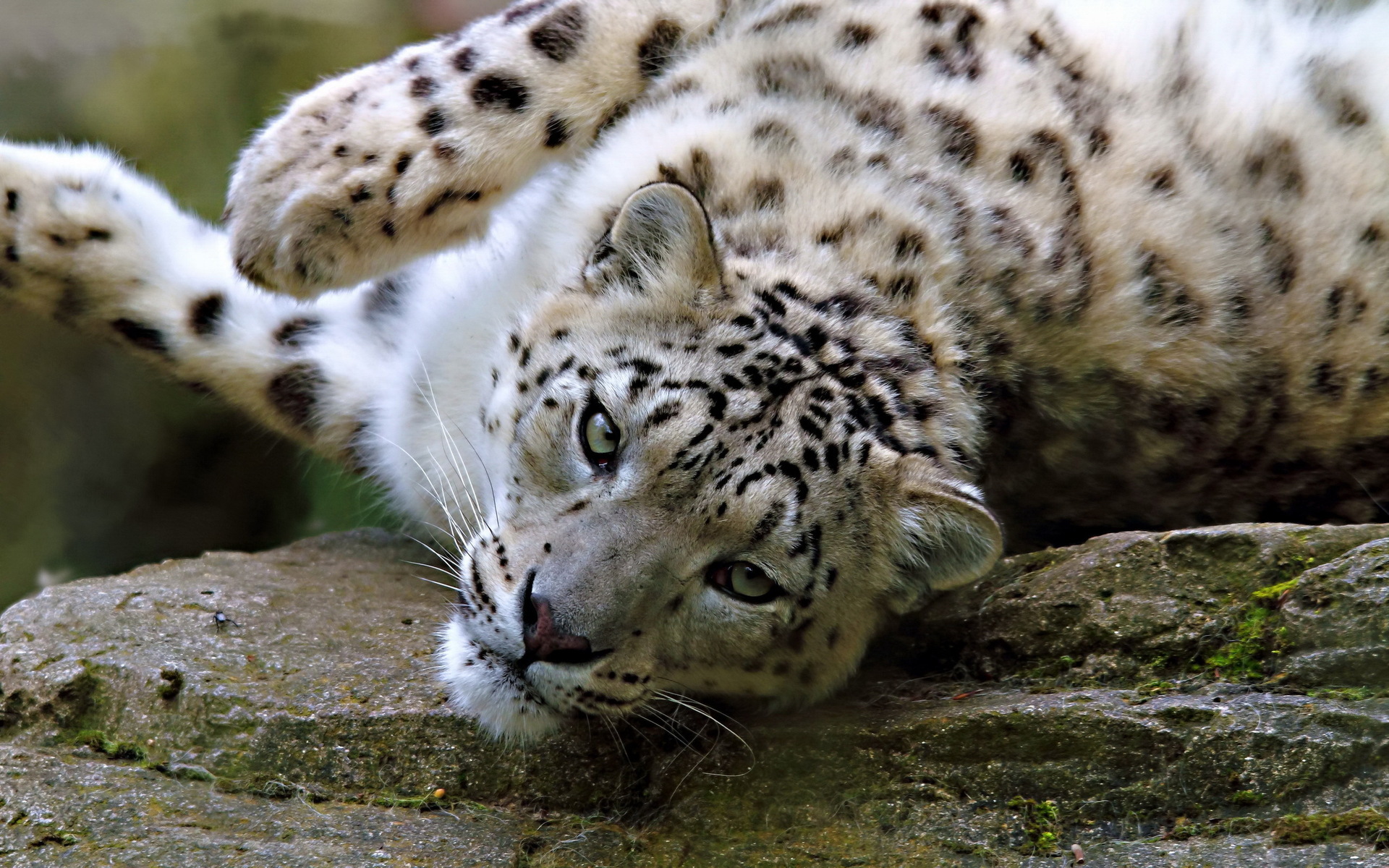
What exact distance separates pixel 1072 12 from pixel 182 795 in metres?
3.12

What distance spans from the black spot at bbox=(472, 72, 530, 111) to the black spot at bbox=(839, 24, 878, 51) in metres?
0.87

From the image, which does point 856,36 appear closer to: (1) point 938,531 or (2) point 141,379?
(1) point 938,531

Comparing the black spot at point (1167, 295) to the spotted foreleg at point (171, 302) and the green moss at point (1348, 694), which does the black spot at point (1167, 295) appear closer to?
the green moss at point (1348, 694)

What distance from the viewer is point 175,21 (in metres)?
6.12

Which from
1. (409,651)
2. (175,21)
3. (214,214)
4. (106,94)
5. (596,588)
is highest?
(175,21)

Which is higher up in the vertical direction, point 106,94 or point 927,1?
point 927,1

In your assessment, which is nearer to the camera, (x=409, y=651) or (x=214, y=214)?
(x=409, y=651)

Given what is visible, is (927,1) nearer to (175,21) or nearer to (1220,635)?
(1220,635)

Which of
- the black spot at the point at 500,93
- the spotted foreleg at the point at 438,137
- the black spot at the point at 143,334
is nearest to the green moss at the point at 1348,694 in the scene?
the spotted foreleg at the point at 438,137

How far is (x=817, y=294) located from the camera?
10.6 feet

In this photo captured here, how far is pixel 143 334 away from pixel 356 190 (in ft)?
4.25

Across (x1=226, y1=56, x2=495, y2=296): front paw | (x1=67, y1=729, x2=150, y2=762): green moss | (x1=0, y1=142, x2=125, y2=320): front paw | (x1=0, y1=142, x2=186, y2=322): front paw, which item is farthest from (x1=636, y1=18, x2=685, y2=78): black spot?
(x1=67, y1=729, x2=150, y2=762): green moss

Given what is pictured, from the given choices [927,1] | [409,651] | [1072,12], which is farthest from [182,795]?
[1072,12]

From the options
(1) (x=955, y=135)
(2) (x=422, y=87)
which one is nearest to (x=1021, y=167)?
(1) (x=955, y=135)
